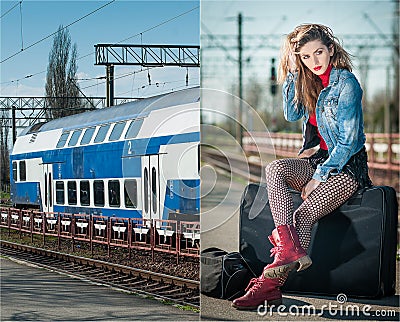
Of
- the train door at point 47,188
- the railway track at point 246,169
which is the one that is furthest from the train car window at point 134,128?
the railway track at point 246,169

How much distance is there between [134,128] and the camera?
312 cm

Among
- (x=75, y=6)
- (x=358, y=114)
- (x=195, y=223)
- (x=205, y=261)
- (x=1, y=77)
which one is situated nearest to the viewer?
(x=358, y=114)

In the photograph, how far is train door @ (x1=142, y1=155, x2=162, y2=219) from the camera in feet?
9.60

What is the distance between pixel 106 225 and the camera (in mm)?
3139

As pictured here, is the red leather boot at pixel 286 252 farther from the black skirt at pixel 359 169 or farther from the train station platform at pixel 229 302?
the black skirt at pixel 359 169

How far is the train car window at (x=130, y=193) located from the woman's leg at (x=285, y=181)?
1169 millimetres

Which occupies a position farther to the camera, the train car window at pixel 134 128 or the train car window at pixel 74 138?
the train car window at pixel 74 138

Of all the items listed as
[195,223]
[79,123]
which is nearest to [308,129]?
[195,223]

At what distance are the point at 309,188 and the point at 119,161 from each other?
4.49 ft

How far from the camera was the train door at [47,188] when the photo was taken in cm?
331

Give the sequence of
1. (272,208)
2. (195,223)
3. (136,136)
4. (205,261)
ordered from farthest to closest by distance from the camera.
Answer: (136,136) < (195,223) < (205,261) < (272,208)

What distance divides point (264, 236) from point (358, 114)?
0.47 m

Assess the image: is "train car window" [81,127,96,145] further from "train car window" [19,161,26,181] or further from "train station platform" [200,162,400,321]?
"train station platform" [200,162,400,321]

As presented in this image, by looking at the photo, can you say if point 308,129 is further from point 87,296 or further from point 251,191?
point 87,296
